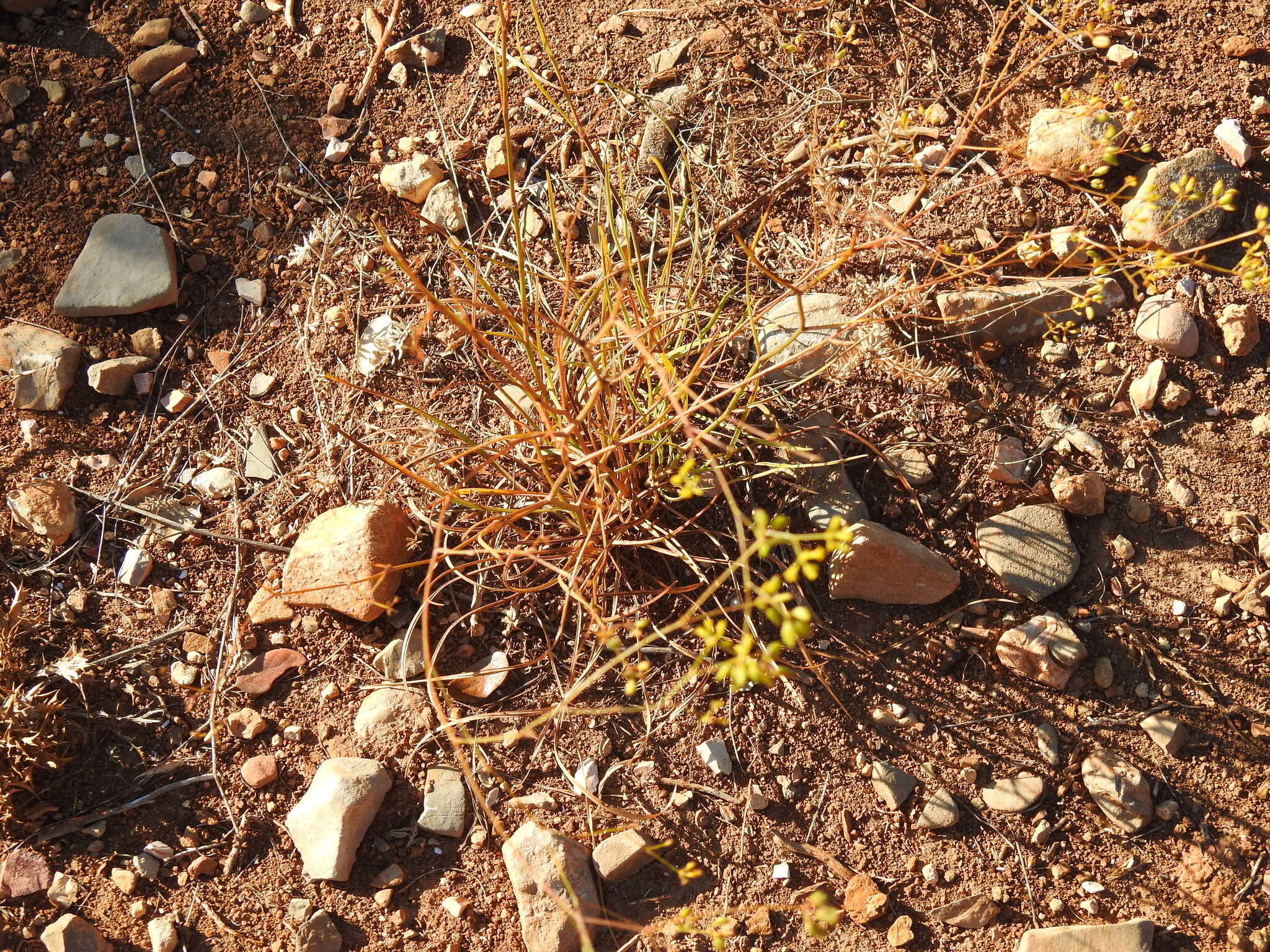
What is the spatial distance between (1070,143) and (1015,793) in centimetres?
136

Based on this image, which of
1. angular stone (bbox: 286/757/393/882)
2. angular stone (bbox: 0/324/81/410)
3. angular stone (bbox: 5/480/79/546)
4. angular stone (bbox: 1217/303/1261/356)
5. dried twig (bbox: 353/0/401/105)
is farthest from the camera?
dried twig (bbox: 353/0/401/105)

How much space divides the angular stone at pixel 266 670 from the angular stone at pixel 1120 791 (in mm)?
1532

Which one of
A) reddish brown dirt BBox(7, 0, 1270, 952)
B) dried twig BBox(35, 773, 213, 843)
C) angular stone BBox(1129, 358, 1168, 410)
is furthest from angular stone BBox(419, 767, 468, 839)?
angular stone BBox(1129, 358, 1168, 410)

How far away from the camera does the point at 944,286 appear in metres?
1.91

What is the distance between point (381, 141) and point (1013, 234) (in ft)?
4.98

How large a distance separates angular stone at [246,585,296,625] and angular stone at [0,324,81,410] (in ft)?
2.35

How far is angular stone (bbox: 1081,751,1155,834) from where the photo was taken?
1581 mm

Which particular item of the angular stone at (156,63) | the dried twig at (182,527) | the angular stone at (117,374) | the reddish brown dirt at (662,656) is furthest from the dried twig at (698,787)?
the angular stone at (156,63)

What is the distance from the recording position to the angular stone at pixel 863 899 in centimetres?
155

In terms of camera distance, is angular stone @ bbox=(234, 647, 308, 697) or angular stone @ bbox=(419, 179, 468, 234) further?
angular stone @ bbox=(419, 179, 468, 234)

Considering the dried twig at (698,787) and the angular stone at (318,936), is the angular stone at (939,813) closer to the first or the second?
the dried twig at (698,787)

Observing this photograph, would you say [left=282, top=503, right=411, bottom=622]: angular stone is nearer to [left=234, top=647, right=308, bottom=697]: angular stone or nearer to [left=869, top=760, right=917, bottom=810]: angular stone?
[left=234, top=647, right=308, bottom=697]: angular stone

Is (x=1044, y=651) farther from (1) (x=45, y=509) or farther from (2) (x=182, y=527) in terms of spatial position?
(1) (x=45, y=509)

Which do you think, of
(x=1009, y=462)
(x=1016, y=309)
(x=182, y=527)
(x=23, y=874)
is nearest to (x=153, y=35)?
(x=182, y=527)
